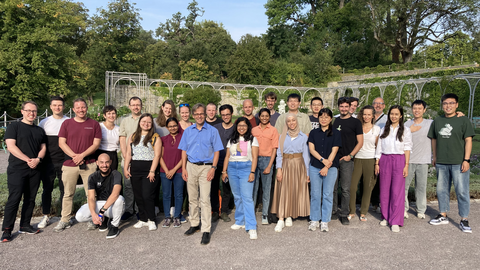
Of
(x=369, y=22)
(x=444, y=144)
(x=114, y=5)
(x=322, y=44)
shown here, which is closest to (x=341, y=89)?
(x=369, y=22)

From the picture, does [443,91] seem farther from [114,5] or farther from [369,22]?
[114,5]

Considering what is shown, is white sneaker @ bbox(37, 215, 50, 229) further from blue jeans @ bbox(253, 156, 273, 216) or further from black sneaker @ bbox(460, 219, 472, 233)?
black sneaker @ bbox(460, 219, 472, 233)

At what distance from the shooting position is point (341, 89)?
99.8 ft

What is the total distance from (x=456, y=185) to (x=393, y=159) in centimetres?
99

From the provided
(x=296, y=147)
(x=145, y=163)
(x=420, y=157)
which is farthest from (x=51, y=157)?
(x=420, y=157)

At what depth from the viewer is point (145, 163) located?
14.3ft

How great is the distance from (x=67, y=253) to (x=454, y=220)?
5416 millimetres

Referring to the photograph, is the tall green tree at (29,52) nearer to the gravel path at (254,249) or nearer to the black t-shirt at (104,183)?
the black t-shirt at (104,183)

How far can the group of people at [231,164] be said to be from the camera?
4203 mm

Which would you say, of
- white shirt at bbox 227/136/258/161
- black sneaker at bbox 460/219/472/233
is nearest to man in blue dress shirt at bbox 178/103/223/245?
white shirt at bbox 227/136/258/161

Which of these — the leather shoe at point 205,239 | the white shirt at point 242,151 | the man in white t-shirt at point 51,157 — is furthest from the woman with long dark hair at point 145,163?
the man in white t-shirt at point 51,157

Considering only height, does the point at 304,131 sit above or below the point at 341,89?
below

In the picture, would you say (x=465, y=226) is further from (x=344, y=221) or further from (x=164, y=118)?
(x=164, y=118)

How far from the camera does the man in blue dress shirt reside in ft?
13.6
